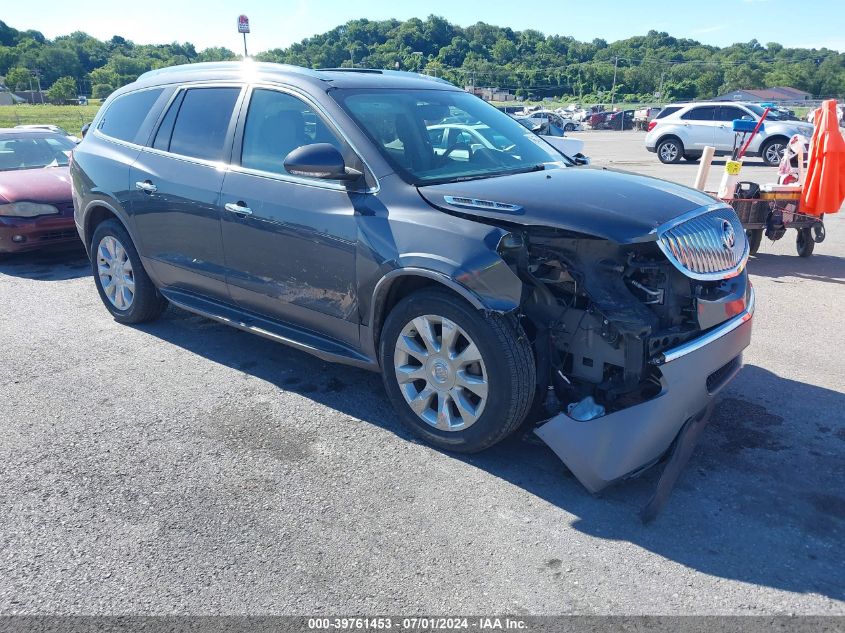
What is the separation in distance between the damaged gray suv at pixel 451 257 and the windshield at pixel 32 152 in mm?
4881

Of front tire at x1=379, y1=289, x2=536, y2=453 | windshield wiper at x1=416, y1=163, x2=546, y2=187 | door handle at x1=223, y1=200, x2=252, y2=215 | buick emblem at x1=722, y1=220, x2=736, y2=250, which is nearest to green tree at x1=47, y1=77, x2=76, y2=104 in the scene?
door handle at x1=223, y1=200, x2=252, y2=215

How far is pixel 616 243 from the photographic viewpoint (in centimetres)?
307

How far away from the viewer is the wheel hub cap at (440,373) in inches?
136

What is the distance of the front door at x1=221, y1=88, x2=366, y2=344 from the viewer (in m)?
3.88

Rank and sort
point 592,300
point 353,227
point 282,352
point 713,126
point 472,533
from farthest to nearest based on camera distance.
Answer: point 713,126 → point 282,352 → point 353,227 → point 592,300 → point 472,533

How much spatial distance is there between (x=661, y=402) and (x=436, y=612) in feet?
4.44

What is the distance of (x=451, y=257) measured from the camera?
3.36m

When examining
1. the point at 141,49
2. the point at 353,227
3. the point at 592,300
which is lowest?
the point at 592,300

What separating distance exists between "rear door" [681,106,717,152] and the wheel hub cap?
20.0m

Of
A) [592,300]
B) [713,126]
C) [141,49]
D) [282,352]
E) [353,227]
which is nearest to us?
[592,300]

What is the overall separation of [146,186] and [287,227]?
1.51 meters

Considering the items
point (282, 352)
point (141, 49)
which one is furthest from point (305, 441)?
point (141, 49)

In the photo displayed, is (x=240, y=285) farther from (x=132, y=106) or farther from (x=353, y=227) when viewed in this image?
(x=132, y=106)

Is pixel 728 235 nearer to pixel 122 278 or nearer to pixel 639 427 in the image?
pixel 639 427
